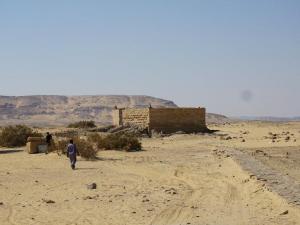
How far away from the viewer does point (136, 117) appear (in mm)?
41750

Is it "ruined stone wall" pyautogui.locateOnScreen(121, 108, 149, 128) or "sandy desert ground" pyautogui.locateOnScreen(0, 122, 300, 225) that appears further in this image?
"ruined stone wall" pyautogui.locateOnScreen(121, 108, 149, 128)

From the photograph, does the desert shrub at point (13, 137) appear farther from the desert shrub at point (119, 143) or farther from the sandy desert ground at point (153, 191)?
the sandy desert ground at point (153, 191)

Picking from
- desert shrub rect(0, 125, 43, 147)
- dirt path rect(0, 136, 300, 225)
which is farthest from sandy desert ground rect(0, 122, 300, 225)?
desert shrub rect(0, 125, 43, 147)

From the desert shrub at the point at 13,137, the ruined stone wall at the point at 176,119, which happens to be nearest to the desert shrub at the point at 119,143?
the desert shrub at the point at 13,137

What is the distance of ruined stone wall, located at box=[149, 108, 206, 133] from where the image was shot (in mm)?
40281

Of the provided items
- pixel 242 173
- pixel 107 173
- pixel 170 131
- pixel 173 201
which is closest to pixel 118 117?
pixel 170 131

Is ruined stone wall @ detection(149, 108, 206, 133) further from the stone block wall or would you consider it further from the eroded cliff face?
the eroded cliff face

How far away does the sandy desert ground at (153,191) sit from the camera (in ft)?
38.0

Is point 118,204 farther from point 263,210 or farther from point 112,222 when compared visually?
point 263,210

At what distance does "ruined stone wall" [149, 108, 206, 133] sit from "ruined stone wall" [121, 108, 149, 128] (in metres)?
0.62

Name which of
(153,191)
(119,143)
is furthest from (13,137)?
(153,191)

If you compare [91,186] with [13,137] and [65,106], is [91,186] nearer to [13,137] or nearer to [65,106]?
[13,137]

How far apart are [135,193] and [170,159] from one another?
9.80 meters

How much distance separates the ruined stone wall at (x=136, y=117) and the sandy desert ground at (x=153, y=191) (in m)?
14.7
